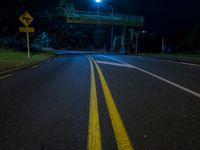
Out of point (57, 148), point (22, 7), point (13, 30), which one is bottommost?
point (57, 148)

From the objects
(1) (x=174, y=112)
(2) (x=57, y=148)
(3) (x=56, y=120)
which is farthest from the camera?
(1) (x=174, y=112)

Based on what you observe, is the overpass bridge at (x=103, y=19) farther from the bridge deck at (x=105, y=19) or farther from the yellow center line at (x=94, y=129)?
the yellow center line at (x=94, y=129)

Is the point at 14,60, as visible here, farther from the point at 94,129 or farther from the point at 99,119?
the point at 94,129

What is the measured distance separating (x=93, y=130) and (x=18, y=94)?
121 inches

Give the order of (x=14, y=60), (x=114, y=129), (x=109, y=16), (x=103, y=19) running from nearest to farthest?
1. (x=114, y=129)
2. (x=14, y=60)
3. (x=103, y=19)
4. (x=109, y=16)

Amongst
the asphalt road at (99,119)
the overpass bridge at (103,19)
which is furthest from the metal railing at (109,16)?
the asphalt road at (99,119)

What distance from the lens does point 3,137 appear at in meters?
3.12

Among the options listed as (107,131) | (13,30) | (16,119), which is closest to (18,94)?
(16,119)

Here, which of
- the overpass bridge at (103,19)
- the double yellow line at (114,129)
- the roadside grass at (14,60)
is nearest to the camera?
the double yellow line at (114,129)

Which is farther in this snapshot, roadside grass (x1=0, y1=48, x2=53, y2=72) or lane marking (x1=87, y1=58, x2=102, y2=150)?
roadside grass (x1=0, y1=48, x2=53, y2=72)

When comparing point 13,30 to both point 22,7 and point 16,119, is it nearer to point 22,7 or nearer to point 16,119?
point 22,7

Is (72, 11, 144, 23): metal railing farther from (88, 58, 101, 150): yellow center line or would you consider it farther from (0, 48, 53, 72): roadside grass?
(88, 58, 101, 150): yellow center line

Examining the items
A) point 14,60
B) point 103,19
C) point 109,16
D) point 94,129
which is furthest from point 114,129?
point 109,16

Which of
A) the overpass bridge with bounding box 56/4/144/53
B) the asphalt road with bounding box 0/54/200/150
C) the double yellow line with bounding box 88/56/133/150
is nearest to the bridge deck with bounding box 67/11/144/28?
the overpass bridge with bounding box 56/4/144/53
